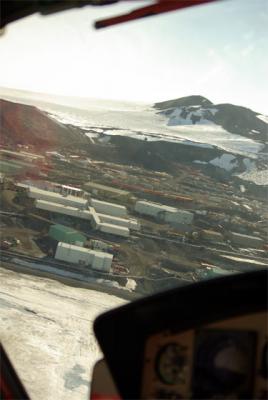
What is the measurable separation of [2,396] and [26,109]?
1287 inches

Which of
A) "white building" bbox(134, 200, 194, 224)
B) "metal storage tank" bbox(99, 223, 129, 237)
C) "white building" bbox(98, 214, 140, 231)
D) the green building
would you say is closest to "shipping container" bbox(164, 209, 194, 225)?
"white building" bbox(134, 200, 194, 224)

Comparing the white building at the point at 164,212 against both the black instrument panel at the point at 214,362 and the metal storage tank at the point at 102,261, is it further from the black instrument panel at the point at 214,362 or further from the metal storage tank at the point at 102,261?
the black instrument panel at the point at 214,362

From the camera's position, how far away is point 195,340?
42.8 inches

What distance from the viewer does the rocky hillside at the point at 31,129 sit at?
2931 cm

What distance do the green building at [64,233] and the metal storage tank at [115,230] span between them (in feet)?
5.32

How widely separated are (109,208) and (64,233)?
4.91m

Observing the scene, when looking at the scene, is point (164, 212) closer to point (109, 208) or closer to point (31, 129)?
point (109, 208)

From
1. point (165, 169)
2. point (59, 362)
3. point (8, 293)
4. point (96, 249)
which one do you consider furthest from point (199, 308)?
point (165, 169)

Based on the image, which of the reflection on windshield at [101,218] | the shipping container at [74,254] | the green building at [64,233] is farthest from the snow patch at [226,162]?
the shipping container at [74,254]

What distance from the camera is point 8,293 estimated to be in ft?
45.0

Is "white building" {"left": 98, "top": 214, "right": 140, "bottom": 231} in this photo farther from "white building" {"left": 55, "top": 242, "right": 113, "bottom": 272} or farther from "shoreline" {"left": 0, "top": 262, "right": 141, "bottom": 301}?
"shoreline" {"left": 0, "top": 262, "right": 141, "bottom": 301}

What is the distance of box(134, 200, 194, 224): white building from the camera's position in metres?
26.9

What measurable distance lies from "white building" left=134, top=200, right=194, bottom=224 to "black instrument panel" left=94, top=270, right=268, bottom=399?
25328 millimetres

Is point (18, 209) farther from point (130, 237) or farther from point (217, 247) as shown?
point (217, 247)
